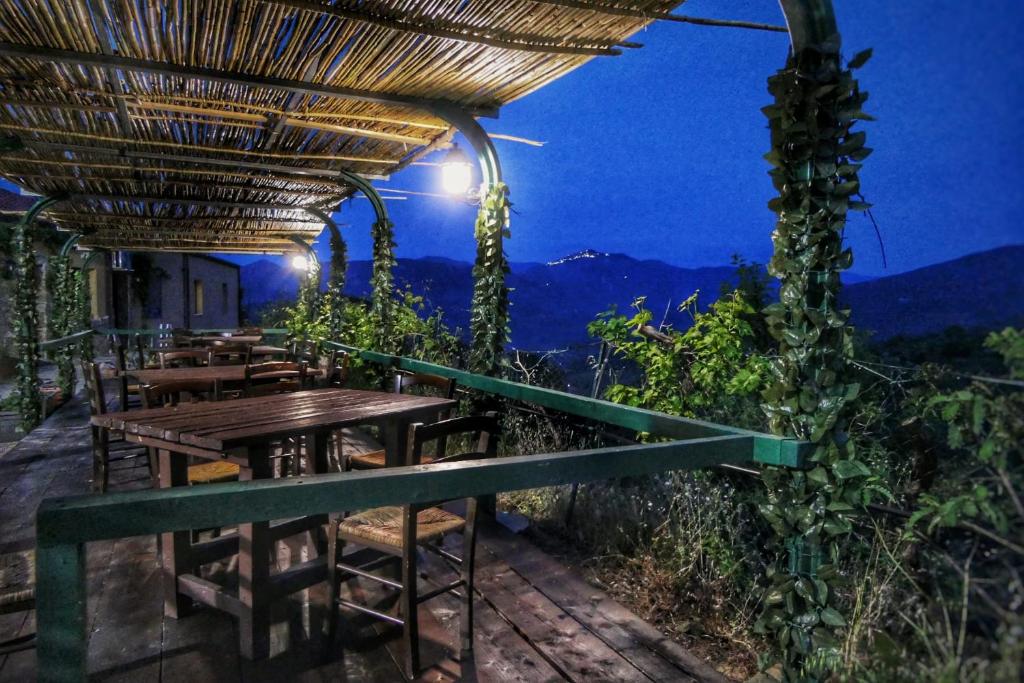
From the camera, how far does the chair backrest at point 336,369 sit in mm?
5190

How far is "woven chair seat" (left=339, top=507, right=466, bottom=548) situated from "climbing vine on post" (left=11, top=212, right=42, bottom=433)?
676 centimetres

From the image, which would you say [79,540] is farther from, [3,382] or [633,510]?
[3,382]

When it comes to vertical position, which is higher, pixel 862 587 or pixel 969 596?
pixel 969 596

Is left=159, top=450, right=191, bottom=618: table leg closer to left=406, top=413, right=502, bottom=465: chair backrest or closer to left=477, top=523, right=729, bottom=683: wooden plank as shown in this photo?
left=406, top=413, right=502, bottom=465: chair backrest

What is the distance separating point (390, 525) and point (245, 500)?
129cm

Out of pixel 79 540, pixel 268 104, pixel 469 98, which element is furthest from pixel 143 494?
pixel 268 104

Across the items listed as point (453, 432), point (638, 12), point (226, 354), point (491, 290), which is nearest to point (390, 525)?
point (453, 432)

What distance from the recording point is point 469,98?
4.30 meters

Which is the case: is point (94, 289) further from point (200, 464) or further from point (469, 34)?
point (469, 34)

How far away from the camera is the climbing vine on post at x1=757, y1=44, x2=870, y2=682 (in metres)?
2.00

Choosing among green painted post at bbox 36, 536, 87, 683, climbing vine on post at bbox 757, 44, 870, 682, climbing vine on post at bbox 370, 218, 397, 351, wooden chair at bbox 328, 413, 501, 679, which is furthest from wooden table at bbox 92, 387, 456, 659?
climbing vine on post at bbox 370, 218, 397, 351

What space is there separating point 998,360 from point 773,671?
1.28 meters

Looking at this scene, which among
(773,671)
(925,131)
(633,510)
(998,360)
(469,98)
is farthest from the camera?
(469,98)

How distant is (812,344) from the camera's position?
207cm
